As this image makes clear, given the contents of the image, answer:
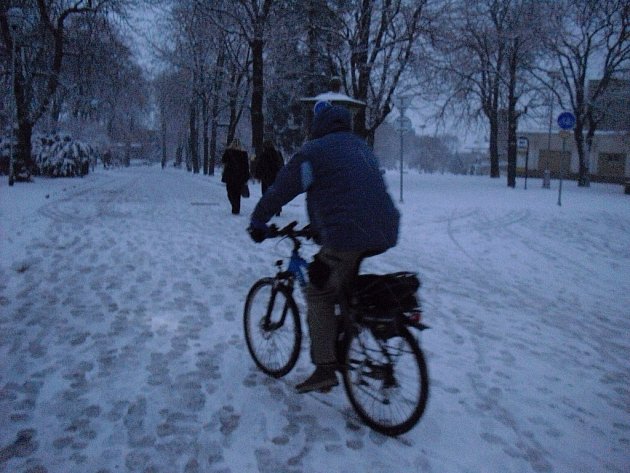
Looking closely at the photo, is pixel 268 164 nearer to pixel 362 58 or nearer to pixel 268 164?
pixel 268 164

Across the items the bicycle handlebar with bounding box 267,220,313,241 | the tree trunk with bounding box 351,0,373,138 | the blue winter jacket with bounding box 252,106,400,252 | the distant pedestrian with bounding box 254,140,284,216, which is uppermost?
the tree trunk with bounding box 351,0,373,138

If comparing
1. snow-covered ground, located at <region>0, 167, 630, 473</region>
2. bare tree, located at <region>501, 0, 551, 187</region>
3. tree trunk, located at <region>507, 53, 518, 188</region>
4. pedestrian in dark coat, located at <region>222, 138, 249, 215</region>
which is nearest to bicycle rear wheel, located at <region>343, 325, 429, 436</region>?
snow-covered ground, located at <region>0, 167, 630, 473</region>

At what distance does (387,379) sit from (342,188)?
1200 mm

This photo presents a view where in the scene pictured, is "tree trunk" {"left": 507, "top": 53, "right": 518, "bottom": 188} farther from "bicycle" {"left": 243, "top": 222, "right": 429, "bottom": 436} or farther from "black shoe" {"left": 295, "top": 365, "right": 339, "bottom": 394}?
"black shoe" {"left": 295, "top": 365, "right": 339, "bottom": 394}

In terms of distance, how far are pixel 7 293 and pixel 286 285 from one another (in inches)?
156

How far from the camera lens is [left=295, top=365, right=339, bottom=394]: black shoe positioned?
3.85m

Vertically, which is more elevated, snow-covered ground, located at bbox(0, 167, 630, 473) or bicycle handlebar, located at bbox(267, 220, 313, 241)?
bicycle handlebar, located at bbox(267, 220, 313, 241)

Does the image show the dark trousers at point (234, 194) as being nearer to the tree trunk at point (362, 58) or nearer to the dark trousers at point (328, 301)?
the tree trunk at point (362, 58)

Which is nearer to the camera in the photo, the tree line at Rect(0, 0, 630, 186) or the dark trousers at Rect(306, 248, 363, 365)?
the dark trousers at Rect(306, 248, 363, 365)

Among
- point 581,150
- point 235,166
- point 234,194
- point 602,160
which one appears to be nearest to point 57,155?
point 234,194

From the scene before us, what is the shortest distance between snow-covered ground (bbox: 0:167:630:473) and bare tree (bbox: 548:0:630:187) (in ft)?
69.3

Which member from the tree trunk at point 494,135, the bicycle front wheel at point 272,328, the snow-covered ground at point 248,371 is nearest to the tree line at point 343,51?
the tree trunk at point 494,135

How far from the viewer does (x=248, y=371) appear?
4.51 meters

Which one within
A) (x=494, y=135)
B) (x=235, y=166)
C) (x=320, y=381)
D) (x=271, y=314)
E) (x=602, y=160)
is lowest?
(x=320, y=381)
